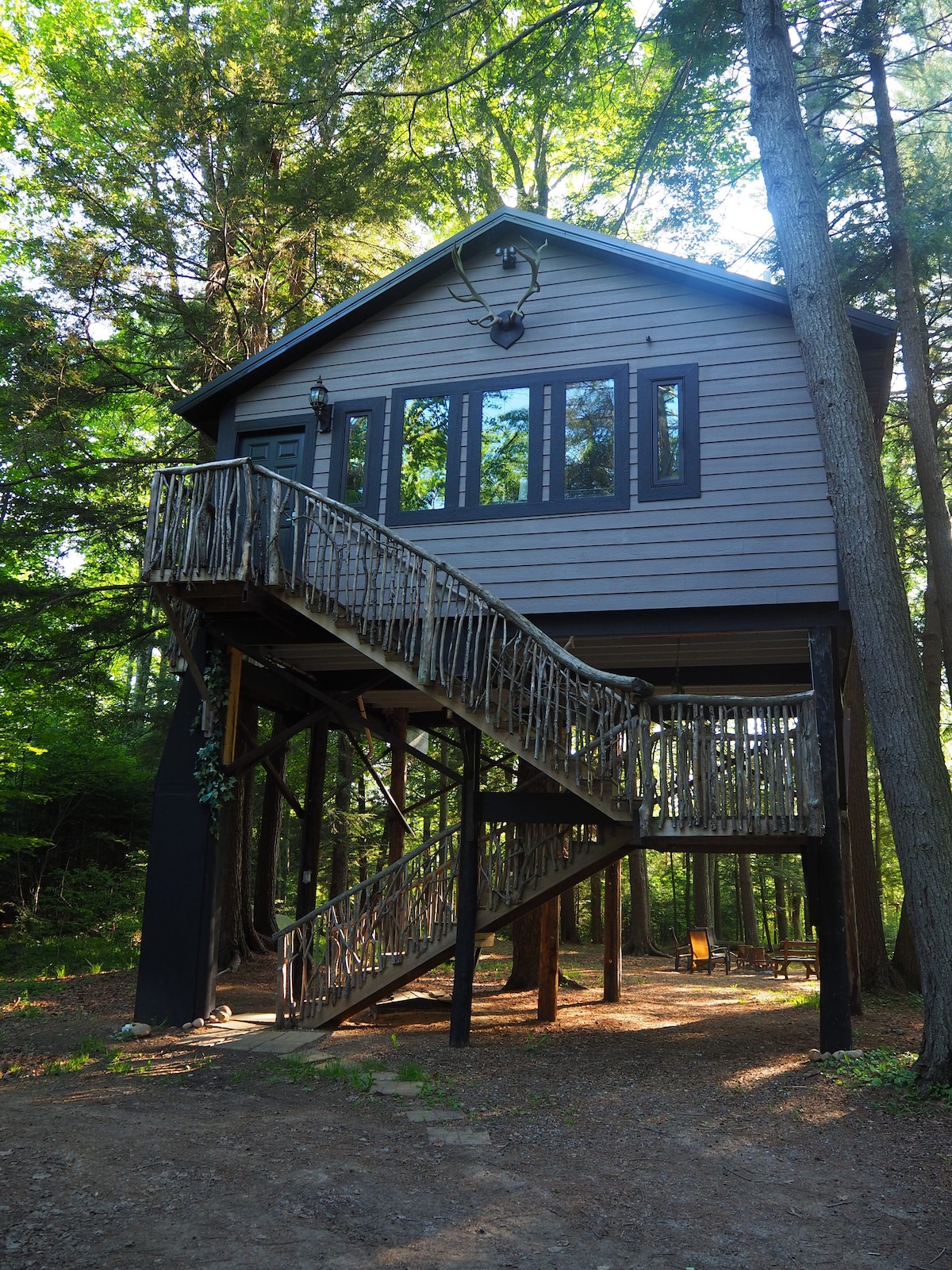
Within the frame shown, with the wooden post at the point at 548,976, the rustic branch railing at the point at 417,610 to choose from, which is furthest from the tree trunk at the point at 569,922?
the rustic branch railing at the point at 417,610

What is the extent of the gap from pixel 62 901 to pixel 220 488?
12703mm

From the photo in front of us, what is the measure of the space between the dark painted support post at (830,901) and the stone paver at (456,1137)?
13.0 feet

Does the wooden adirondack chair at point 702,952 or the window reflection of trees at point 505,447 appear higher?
the window reflection of trees at point 505,447

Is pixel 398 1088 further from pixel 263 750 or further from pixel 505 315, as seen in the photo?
pixel 505 315

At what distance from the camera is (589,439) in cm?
1095

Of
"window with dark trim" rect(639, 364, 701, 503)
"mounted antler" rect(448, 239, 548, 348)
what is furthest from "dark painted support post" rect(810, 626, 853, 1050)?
"mounted antler" rect(448, 239, 548, 348)

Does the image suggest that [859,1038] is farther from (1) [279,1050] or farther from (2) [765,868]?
(2) [765,868]

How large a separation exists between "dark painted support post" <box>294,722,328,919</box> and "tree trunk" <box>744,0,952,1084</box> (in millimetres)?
8212

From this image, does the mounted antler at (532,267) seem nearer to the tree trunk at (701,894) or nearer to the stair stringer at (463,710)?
the stair stringer at (463,710)

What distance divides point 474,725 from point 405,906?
7.50 ft

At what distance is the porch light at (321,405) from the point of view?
11922 mm

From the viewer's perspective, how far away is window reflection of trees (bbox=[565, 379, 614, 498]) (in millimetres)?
10812

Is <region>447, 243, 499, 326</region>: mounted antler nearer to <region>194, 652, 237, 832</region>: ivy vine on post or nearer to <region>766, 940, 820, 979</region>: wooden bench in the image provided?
<region>194, 652, 237, 832</region>: ivy vine on post

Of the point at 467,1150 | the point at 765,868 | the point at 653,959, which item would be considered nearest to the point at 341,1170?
the point at 467,1150
